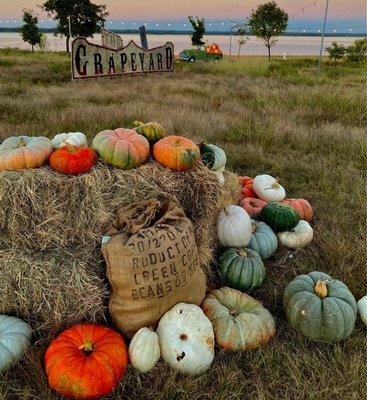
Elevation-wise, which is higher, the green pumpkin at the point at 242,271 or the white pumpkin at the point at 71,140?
the white pumpkin at the point at 71,140

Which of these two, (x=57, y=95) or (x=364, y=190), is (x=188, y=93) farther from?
(x=364, y=190)

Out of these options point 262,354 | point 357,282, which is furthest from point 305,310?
point 357,282

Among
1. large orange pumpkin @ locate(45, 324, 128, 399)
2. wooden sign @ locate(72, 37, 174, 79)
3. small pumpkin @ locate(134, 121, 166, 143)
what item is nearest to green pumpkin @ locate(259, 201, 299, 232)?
small pumpkin @ locate(134, 121, 166, 143)

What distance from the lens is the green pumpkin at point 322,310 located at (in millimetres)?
2922

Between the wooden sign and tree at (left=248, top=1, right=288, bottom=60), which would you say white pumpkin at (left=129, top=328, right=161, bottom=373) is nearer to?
the wooden sign

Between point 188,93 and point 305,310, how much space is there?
987 centimetres

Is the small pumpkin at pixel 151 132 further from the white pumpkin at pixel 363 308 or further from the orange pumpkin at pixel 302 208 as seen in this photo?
the white pumpkin at pixel 363 308

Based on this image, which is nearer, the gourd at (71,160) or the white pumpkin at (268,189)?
the gourd at (71,160)

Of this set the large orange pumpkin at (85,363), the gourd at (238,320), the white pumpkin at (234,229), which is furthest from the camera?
→ the white pumpkin at (234,229)

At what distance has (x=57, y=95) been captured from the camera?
1105 cm

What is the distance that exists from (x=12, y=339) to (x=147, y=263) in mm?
1020

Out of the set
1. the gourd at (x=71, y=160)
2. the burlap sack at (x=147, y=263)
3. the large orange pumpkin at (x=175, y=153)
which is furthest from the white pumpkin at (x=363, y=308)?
the gourd at (x=71, y=160)

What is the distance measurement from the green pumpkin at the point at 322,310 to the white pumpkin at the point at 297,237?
105 centimetres

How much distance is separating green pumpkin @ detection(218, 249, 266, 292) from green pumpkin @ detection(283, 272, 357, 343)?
38 cm
